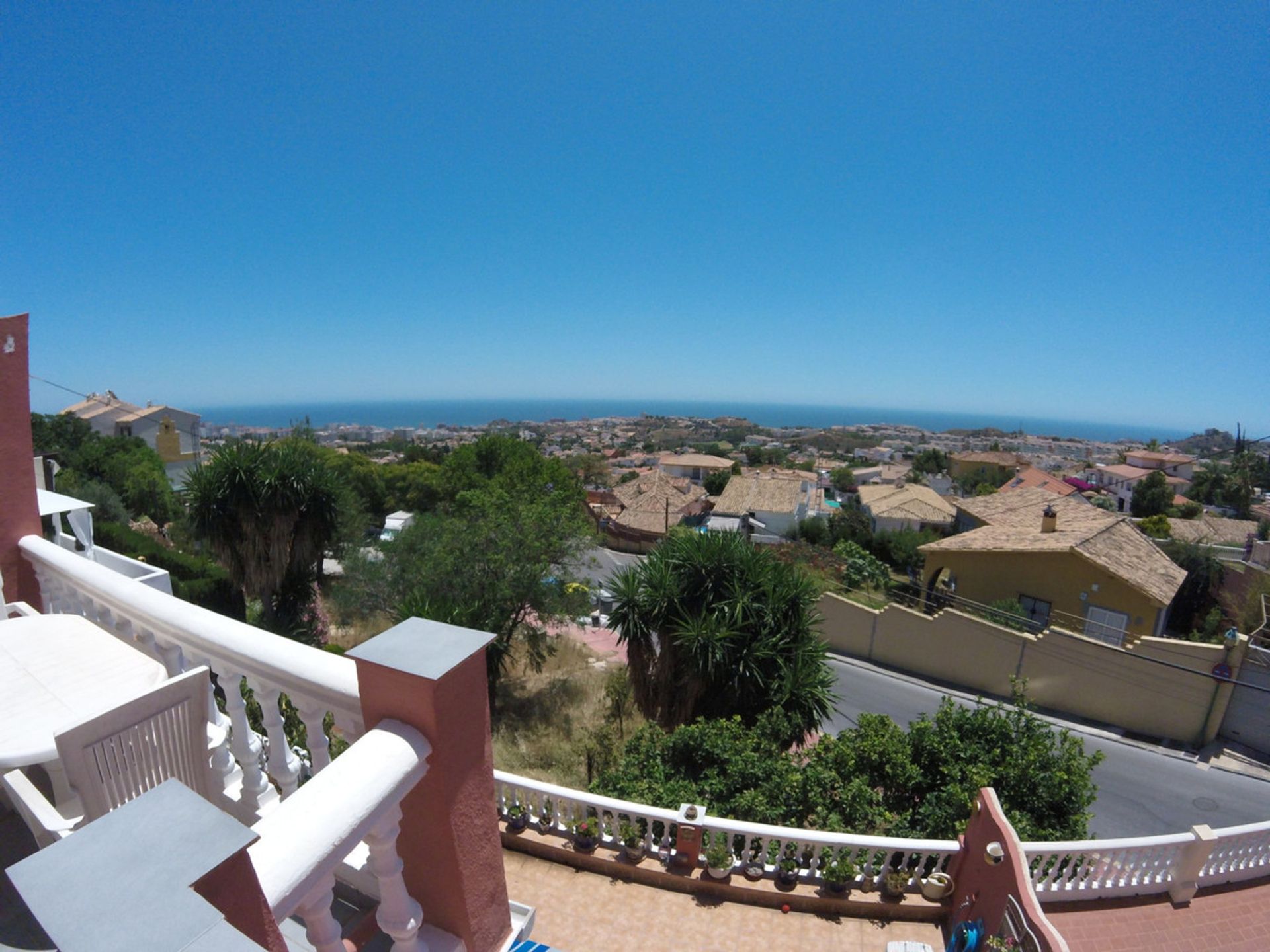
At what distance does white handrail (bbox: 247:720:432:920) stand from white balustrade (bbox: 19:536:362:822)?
37 centimetres

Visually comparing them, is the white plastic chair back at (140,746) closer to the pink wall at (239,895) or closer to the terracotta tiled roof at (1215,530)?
the pink wall at (239,895)

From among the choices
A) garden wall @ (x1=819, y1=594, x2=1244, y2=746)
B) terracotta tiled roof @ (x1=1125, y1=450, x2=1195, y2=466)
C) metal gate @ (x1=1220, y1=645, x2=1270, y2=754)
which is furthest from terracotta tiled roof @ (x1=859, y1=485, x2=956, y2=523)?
terracotta tiled roof @ (x1=1125, y1=450, x2=1195, y2=466)

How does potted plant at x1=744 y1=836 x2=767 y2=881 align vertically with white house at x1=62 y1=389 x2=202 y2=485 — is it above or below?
above

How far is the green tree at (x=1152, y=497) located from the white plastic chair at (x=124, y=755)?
198 ft

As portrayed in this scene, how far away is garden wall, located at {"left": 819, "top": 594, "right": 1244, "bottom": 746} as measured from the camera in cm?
1397

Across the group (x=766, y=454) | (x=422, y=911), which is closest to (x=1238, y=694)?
(x=422, y=911)

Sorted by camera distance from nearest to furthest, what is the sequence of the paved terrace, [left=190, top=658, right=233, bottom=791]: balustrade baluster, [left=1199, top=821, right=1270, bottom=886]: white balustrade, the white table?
1. the white table
2. [left=190, top=658, right=233, bottom=791]: balustrade baluster
3. the paved terrace
4. [left=1199, top=821, right=1270, bottom=886]: white balustrade

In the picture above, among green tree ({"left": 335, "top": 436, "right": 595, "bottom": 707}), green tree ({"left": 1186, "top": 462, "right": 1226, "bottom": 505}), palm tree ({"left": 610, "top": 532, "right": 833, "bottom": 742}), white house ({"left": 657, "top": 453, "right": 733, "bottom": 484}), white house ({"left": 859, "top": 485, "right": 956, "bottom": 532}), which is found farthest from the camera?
white house ({"left": 657, "top": 453, "right": 733, "bottom": 484})

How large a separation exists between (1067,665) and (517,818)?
51.4 ft

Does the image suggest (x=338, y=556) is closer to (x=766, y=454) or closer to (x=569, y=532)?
(x=569, y=532)

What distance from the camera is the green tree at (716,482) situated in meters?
66.6

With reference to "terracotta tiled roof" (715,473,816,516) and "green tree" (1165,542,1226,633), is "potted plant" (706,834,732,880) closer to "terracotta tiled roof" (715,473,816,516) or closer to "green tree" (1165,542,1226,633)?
"green tree" (1165,542,1226,633)

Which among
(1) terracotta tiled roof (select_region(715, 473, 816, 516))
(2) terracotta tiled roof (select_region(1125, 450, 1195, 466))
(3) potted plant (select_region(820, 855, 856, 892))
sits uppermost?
(3) potted plant (select_region(820, 855, 856, 892))

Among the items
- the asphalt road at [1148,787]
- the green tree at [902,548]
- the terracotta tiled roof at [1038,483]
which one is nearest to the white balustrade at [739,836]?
the asphalt road at [1148,787]
